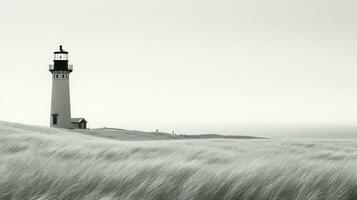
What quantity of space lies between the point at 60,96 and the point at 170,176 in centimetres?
5557

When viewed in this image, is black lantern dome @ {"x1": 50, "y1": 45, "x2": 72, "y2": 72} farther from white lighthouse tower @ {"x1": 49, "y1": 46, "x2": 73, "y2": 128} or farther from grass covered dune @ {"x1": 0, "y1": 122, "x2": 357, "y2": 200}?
grass covered dune @ {"x1": 0, "y1": 122, "x2": 357, "y2": 200}

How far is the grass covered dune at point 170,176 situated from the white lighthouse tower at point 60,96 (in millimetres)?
51841

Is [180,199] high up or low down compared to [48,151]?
down

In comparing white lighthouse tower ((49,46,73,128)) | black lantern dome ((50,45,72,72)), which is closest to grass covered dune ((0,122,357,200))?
white lighthouse tower ((49,46,73,128))

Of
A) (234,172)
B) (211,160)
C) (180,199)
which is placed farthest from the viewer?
(211,160)

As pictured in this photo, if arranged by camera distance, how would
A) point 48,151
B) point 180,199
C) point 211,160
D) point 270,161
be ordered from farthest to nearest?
point 48,151 < point 211,160 < point 270,161 < point 180,199

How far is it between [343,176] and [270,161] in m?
1.69

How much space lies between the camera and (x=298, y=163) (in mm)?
11023

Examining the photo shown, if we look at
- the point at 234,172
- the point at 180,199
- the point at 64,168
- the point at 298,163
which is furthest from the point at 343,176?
the point at 64,168

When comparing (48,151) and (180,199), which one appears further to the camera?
(48,151)

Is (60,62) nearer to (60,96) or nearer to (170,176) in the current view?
(60,96)

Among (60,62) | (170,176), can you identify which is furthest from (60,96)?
(170,176)

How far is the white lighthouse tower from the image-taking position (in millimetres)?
64188

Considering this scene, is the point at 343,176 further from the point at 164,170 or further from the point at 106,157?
the point at 106,157
